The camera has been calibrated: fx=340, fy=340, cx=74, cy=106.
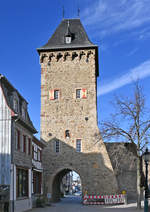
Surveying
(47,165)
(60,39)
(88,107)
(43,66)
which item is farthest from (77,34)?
(47,165)

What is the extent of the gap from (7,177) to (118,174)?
63.5 feet

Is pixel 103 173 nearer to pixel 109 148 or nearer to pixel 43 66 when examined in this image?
pixel 109 148

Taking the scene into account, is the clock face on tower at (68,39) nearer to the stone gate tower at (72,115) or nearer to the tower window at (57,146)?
the stone gate tower at (72,115)

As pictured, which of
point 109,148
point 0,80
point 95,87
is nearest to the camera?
point 0,80

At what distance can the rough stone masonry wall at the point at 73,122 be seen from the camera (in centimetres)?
3269

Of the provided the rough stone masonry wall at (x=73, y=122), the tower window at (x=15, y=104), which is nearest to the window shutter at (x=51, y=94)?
the rough stone masonry wall at (x=73, y=122)

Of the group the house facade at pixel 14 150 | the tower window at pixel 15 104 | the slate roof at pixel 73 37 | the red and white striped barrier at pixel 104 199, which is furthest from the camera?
the slate roof at pixel 73 37

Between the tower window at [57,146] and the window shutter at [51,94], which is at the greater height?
the window shutter at [51,94]

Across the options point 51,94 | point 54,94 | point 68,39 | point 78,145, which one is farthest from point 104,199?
point 68,39

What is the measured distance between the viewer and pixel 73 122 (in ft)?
112

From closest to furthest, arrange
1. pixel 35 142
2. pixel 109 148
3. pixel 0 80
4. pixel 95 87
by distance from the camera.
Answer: pixel 0 80 < pixel 35 142 < pixel 95 87 < pixel 109 148

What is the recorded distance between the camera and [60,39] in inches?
1447

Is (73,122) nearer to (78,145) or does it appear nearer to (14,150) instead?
(78,145)

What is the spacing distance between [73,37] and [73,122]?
9.42 m
